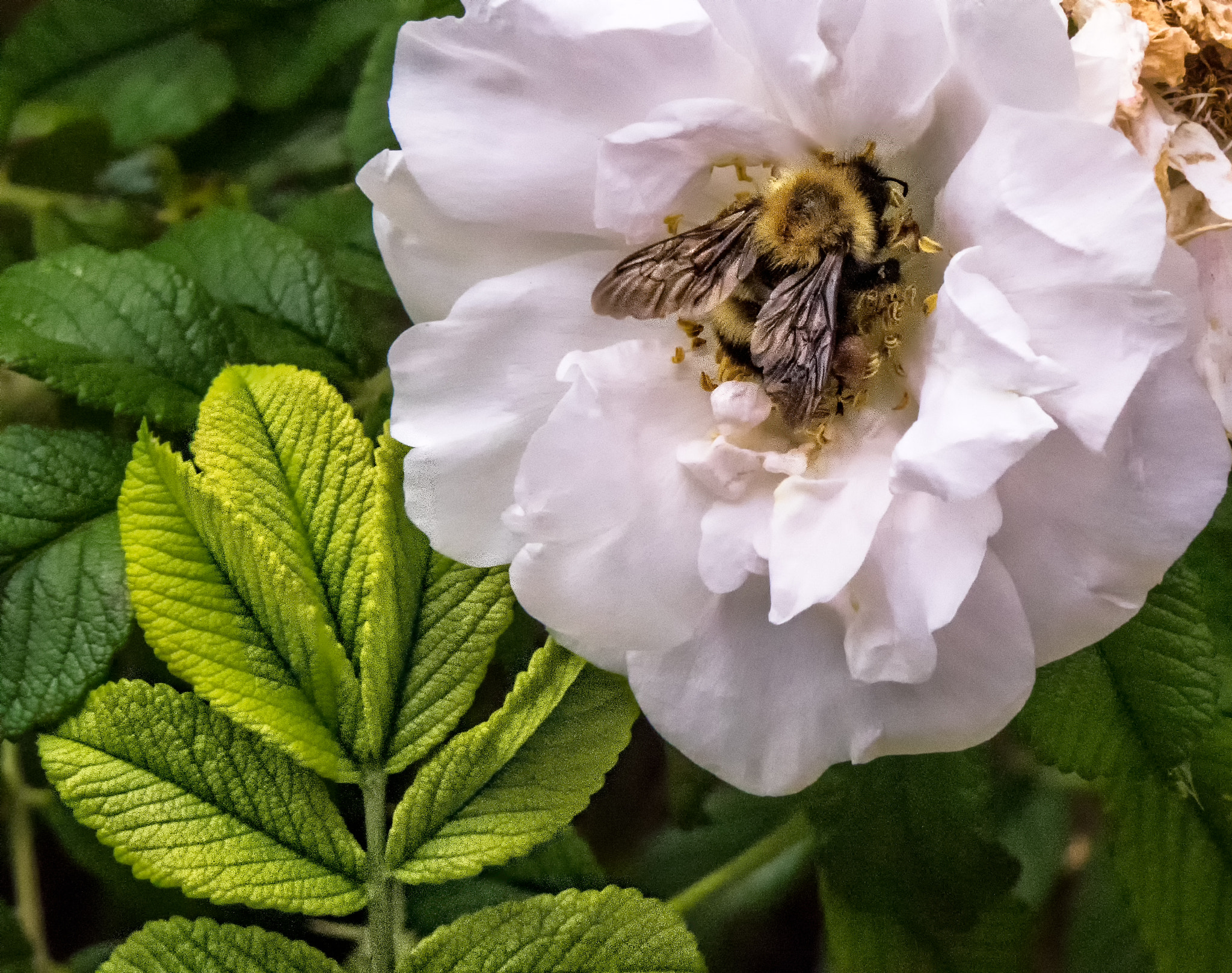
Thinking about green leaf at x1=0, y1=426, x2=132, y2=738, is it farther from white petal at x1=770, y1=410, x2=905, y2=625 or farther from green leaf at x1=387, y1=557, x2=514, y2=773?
white petal at x1=770, y1=410, x2=905, y2=625

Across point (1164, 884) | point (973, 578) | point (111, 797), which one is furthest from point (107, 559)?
point (1164, 884)

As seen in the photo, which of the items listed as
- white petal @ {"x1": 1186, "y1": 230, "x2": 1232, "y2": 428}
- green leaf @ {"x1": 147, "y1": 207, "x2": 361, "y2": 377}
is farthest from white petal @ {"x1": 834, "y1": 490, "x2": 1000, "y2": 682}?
green leaf @ {"x1": 147, "y1": 207, "x2": 361, "y2": 377}

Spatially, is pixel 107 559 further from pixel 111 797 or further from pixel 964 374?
pixel 964 374

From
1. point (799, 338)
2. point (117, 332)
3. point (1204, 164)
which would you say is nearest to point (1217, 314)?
point (1204, 164)

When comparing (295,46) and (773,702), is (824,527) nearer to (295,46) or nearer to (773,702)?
(773,702)

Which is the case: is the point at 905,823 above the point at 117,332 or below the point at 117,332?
below

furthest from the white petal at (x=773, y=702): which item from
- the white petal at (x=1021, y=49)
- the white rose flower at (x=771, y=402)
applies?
the white petal at (x=1021, y=49)
